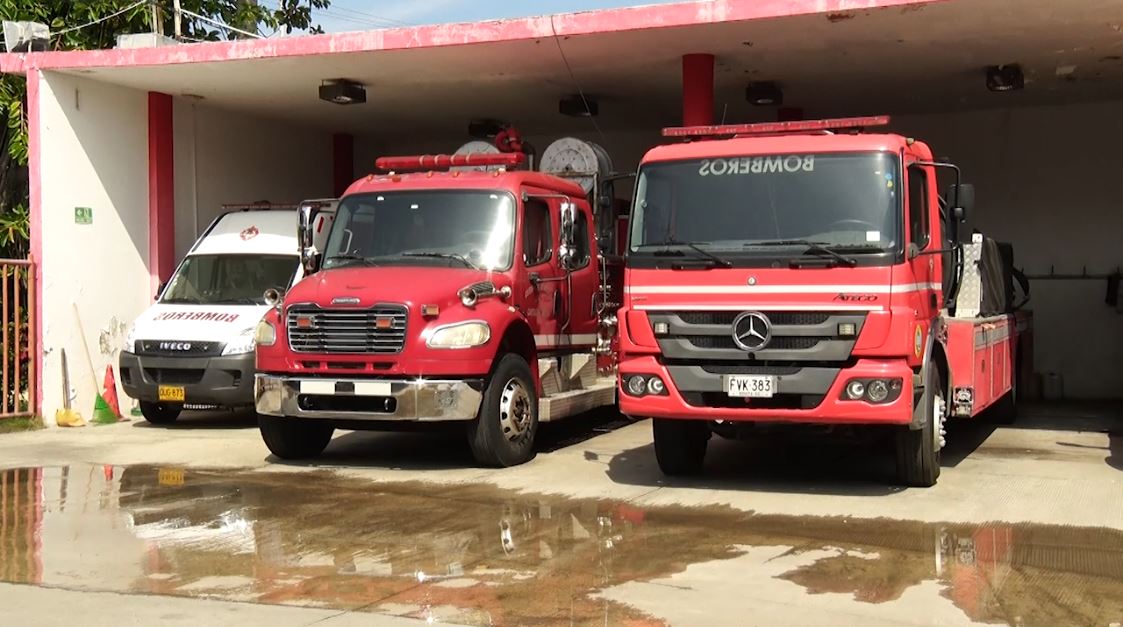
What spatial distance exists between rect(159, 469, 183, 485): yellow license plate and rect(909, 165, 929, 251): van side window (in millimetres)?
5893

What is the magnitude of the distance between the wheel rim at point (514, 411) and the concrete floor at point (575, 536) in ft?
1.12

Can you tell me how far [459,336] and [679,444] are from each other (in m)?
1.88

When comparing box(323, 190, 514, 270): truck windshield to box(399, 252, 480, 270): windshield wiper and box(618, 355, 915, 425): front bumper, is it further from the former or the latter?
box(618, 355, 915, 425): front bumper

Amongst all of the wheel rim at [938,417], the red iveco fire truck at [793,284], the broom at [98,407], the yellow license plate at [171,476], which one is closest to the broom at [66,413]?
the broom at [98,407]

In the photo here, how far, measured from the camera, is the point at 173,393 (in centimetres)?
1264

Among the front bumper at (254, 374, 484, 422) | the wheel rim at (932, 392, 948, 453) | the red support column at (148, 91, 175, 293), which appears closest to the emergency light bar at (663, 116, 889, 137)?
the wheel rim at (932, 392, 948, 453)

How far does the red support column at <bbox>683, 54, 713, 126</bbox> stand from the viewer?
42.4 feet

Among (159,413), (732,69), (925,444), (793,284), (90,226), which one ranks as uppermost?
(732,69)

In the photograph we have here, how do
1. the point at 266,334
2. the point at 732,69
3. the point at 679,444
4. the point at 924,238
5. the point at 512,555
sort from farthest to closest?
the point at 732,69 < the point at 266,334 < the point at 679,444 < the point at 924,238 < the point at 512,555

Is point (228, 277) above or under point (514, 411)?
above

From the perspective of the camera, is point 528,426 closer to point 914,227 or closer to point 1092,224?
point 914,227

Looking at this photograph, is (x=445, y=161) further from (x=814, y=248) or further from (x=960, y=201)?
(x=960, y=201)

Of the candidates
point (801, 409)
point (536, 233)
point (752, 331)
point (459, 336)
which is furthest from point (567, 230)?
point (801, 409)

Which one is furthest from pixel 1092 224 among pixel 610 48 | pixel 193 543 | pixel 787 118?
pixel 193 543
